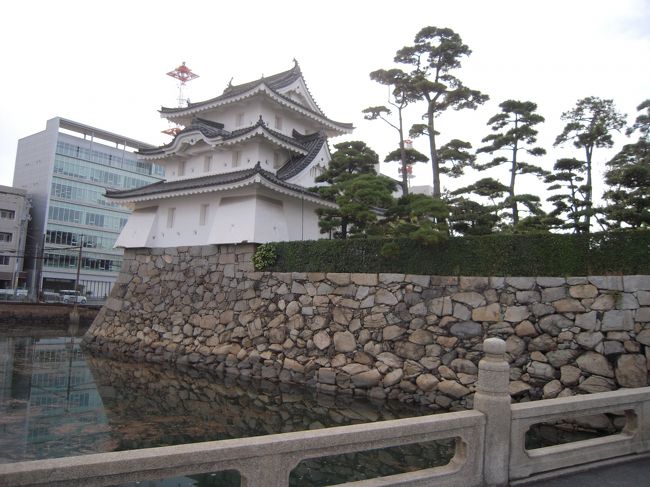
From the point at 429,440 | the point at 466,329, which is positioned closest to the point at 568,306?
the point at 466,329

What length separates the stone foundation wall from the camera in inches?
325

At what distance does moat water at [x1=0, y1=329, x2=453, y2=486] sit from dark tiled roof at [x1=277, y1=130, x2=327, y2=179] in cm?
757

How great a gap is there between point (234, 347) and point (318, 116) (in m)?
10.4

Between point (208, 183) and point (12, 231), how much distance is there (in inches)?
1355

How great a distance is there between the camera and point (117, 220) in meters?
46.2

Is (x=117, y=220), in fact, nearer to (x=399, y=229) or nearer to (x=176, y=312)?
(x=176, y=312)

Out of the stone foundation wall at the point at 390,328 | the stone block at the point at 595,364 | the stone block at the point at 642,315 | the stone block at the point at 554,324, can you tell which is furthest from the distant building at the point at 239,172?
the stone block at the point at 642,315

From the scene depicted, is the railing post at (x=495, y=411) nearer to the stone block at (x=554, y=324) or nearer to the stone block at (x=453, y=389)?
the stone block at (x=453, y=389)

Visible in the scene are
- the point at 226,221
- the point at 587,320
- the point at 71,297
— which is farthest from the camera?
the point at 71,297

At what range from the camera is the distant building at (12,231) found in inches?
1531

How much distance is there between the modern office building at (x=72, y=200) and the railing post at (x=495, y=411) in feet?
140

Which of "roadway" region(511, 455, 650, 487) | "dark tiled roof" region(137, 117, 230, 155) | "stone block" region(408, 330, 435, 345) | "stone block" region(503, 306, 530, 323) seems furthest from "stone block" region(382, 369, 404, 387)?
"dark tiled roof" region(137, 117, 230, 155)

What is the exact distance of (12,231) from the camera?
129ft

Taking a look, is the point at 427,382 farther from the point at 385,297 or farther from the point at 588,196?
the point at 588,196
